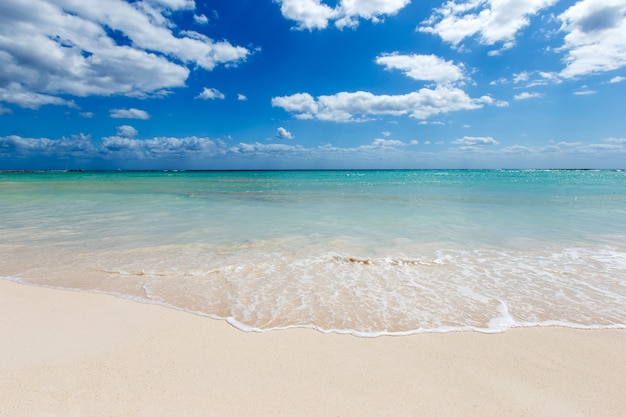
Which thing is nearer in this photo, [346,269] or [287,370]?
[287,370]

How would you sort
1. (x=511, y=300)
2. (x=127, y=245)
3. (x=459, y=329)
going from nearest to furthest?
(x=459, y=329) < (x=511, y=300) < (x=127, y=245)

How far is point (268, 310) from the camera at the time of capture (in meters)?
4.50

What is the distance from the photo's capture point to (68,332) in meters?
3.75

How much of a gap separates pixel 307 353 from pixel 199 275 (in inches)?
128

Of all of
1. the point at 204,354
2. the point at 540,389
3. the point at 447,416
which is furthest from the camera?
the point at 204,354

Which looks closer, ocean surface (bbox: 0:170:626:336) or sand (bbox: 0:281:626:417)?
sand (bbox: 0:281:626:417)

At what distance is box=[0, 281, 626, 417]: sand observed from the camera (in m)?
2.63

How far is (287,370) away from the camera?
310 centimetres

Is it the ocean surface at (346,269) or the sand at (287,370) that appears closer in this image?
the sand at (287,370)

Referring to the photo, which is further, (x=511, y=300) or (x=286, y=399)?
(x=511, y=300)

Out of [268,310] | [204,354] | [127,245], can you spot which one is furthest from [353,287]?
[127,245]

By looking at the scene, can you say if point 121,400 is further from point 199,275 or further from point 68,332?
point 199,275


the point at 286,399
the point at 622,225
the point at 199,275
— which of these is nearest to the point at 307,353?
the point at 286,399

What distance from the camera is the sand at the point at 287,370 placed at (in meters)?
2.63
